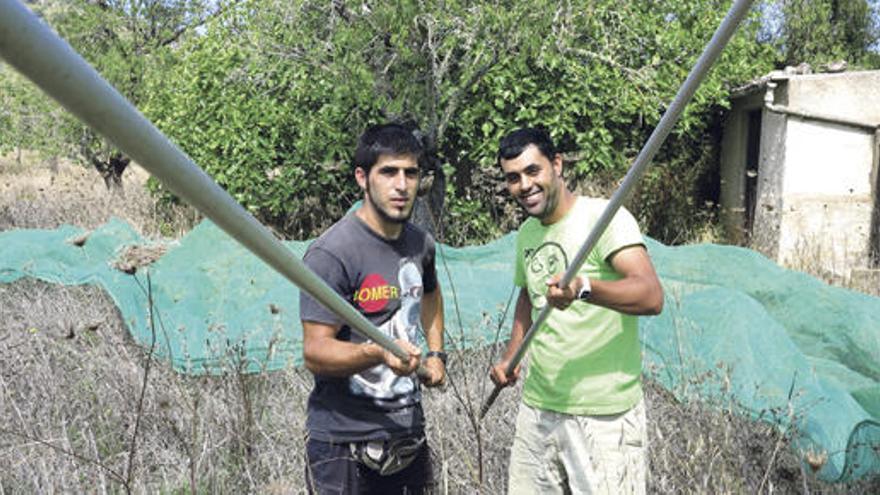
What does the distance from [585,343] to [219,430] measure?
64.1 inches

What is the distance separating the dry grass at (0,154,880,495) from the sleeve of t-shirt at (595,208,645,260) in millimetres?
523

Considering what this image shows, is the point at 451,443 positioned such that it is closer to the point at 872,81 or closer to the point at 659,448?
the point at 659,448

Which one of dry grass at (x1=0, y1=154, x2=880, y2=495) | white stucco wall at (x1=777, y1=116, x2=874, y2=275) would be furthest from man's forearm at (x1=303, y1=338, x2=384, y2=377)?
white stucco wall at (x1=777, y1=116, x2=874, y2=275)

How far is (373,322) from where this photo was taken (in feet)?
6.91

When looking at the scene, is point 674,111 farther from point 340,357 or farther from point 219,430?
point 219,430

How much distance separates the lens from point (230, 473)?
114 inches

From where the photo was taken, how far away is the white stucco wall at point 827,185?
8094mm

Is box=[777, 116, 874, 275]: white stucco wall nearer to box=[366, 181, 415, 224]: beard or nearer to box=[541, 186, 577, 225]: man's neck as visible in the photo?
box=[541, 186, 577, 225]: man's neck

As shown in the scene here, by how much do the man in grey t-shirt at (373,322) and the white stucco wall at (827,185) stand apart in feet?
22.7

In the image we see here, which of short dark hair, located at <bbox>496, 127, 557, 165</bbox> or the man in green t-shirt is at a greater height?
short dark hair, located at <bbox>496, 127, 557, 165</bbox>

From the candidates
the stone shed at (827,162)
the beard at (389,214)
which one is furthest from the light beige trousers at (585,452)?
the stone shed at (827,162)

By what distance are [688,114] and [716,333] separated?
5.73m

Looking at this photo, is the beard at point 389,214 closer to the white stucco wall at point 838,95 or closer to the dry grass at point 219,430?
the dry grass at point 219,430

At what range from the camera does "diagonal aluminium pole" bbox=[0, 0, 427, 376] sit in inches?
18.6
